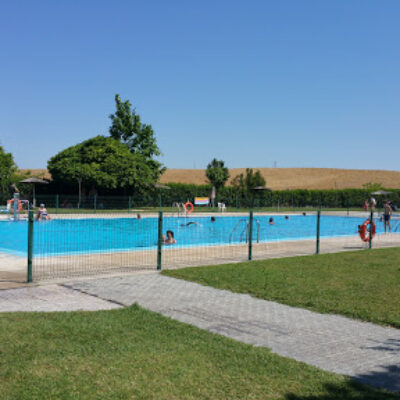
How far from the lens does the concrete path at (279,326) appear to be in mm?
4910

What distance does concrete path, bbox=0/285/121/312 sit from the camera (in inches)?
275

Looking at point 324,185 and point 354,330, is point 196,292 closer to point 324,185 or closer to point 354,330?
point 354,330

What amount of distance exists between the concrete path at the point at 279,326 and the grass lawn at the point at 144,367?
0.35 meters

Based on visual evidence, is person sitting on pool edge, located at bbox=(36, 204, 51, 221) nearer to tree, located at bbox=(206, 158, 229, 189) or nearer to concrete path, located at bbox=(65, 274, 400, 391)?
concrete path, located at bbox=(65, 274, 400, 391)

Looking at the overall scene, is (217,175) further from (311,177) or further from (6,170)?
(311,177)

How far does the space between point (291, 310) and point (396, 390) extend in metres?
2.99

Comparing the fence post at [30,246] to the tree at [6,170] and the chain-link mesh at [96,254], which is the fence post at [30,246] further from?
the tree at [6,170]

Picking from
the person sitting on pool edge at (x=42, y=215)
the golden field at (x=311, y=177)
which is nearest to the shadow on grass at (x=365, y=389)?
the person sitting on pool edge at (x=42, y=215)

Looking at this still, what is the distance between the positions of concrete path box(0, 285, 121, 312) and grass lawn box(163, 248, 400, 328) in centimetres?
242

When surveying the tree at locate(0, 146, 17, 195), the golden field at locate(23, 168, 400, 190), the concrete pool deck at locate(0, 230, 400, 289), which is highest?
the golden field at locate(23, 168, 400, 190)

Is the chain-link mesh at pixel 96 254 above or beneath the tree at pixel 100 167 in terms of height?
beneath

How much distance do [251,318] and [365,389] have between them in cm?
259

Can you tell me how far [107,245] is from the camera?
50.3ft

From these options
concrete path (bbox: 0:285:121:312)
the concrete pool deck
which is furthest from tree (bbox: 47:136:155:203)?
concrete path (bbox: 0:285:121:312)
